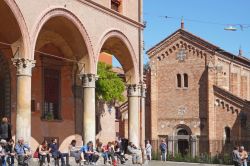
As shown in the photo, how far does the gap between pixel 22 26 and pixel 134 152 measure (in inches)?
357

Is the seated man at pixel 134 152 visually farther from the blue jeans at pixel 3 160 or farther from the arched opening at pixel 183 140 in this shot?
the arched opening at pixel 183 140

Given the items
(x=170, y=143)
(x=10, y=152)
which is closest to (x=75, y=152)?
(x=10, y=152)

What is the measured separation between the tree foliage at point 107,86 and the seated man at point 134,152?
5.61m

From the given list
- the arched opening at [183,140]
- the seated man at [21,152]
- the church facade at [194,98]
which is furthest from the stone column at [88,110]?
the arched opening at [183,140]

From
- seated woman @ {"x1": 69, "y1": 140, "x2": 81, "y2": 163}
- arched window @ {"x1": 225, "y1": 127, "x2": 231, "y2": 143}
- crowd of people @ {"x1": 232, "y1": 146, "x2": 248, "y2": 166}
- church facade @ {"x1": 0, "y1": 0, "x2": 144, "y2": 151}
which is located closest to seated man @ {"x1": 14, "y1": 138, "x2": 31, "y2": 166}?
church facade @ {"x1": 0, "y1": 0, "x2": 144, "y2": 151}

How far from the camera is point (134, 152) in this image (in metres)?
24.4

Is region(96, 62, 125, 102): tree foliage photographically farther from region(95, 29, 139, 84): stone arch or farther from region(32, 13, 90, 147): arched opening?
region(95, 29, 139, 84): stone arch

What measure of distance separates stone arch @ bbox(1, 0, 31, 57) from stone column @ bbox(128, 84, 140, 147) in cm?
839

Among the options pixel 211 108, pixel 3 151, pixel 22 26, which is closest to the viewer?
pixel 3 151

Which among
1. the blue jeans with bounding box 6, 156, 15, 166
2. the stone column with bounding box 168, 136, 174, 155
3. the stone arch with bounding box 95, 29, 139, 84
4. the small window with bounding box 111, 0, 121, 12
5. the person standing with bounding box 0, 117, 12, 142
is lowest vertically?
the stone column with bounding box 168, 136, 174, 155

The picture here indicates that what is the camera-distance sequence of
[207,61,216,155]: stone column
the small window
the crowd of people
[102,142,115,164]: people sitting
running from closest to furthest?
the crowd of people
[102,142,115,164]: people sitting
the small window
[207,61,216,155]: stone column

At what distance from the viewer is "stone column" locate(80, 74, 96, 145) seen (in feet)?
71.5

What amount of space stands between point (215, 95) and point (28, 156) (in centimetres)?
2717

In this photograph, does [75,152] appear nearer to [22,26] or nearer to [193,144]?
[22,26]
